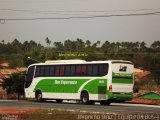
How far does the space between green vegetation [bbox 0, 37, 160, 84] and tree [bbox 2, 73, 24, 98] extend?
3563 cm

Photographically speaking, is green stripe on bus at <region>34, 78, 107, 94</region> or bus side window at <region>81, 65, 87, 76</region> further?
bus side window at <region>81, 65, 87, 76</region>

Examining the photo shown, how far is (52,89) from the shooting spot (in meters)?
37.6

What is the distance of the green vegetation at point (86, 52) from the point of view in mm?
93312

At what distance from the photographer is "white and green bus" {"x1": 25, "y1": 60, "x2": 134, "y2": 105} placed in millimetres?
33188

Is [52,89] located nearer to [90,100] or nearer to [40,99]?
[40,99]

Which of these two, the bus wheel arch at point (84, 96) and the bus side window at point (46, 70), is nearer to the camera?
the bus wheel arch at point (84, 96)

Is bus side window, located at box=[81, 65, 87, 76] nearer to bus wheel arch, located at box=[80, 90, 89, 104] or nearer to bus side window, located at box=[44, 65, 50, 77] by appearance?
bus wheel arch, located at box=[80, 90, 89, 104]

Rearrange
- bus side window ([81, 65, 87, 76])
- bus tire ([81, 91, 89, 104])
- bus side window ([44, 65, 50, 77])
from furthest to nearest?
bus side window ([44, 65, 50, 77]) < bus side window ([81, 65, 87, 76]) < bus tire ([81, 91, 89, 104])

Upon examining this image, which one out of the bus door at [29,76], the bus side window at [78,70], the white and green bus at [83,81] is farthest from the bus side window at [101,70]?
the bus door at [29,76]

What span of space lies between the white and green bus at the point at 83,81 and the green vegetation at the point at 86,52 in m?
47.9

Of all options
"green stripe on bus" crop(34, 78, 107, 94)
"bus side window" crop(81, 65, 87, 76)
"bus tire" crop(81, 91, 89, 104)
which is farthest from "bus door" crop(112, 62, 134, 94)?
"bus side window" crop(81, 65, 87, 76)

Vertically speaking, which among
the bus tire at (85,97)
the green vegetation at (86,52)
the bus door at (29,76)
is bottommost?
the bus tire at (85,97)

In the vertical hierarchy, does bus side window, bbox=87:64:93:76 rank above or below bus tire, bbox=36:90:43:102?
above

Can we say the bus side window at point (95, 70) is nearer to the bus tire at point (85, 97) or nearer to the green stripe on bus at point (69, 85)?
the green stripe on bus at point (69, 85)
